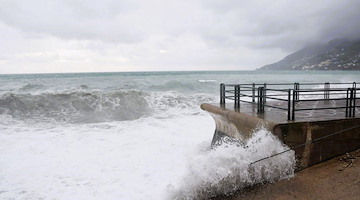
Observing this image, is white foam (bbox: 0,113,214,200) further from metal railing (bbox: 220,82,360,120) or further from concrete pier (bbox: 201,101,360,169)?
concrete pier (bbox: 201,101,360,169)

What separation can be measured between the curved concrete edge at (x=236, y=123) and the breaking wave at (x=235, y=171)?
0.20m

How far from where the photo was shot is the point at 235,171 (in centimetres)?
450

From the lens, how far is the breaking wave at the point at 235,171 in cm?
432

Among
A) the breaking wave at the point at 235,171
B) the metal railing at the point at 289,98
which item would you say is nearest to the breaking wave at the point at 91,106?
the metal railing at the point at 289,98

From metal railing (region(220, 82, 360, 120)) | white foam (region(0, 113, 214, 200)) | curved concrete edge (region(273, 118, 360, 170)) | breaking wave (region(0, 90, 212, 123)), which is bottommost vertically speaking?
white foam (region(0, 113, 214, 200))

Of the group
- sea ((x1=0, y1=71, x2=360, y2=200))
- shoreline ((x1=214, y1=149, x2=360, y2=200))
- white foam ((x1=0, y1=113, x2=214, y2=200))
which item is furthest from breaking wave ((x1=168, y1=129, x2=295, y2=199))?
white foam ((x1=0, y1=113, x2=214, y2=200))

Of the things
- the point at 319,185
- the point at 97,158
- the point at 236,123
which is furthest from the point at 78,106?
the point at 319,185

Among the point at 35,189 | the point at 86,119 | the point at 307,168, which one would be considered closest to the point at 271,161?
the point at 307,168

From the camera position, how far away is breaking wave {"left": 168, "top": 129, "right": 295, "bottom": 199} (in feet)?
14.2

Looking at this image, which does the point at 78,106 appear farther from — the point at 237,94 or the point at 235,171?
the point at 235,171

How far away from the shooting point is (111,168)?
6.77 meters

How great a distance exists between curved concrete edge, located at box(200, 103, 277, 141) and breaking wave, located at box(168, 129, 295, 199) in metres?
0.20

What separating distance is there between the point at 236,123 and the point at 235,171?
1.65 metres

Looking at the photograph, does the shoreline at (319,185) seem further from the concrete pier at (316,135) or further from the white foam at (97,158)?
the white foam at (97,158)
